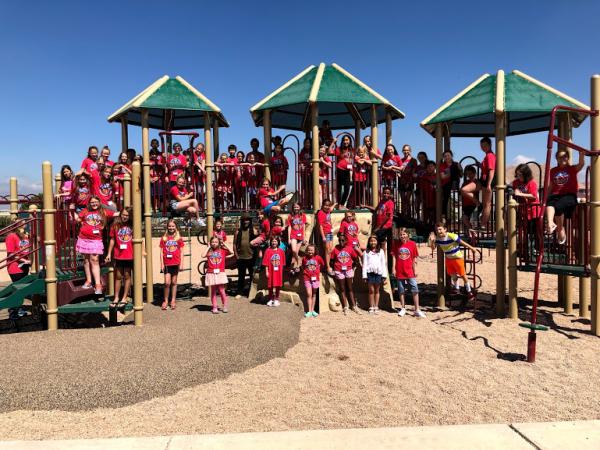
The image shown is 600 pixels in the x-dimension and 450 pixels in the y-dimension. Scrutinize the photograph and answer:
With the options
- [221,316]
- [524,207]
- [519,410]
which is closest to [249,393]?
[519,410]

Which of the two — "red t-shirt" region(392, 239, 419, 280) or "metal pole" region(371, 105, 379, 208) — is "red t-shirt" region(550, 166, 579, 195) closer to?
"red t-shirt" region(392, 239, 419, 280)

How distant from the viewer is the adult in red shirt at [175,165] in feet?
32.3

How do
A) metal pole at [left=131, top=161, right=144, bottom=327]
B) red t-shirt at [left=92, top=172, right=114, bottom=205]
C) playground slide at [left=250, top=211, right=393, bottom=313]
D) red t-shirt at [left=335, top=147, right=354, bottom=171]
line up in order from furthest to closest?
red t-shirt at [left=335, top=147, right=354, bottom=171] → playground slide at [left=250, top=211, right=393, bottom=313] → red t-shirt at [left=92, top=172, right=114, bottom=205] → metal pole at [left=131, top=161, right=144, bottom=327]

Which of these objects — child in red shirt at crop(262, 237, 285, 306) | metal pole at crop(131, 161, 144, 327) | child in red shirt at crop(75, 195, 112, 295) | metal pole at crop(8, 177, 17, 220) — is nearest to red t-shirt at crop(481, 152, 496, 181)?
child in red shirt at crop(262, 237, 285, 306)

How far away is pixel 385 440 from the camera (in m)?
3.50

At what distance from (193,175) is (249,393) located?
243 inches

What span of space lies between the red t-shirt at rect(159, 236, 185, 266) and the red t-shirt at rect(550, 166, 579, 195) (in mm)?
6768

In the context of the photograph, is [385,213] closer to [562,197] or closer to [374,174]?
[374,174]

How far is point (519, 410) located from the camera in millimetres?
4445

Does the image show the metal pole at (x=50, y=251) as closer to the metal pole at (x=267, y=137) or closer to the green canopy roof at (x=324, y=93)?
the metal pole at (x=267, y=137)

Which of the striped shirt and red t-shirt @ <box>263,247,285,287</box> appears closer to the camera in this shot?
red t-shirt @ <box>263,247,285,287</box>

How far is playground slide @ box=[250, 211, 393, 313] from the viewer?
9.27 meters

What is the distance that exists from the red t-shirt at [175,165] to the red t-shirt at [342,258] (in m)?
3.82

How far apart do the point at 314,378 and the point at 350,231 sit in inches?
168
